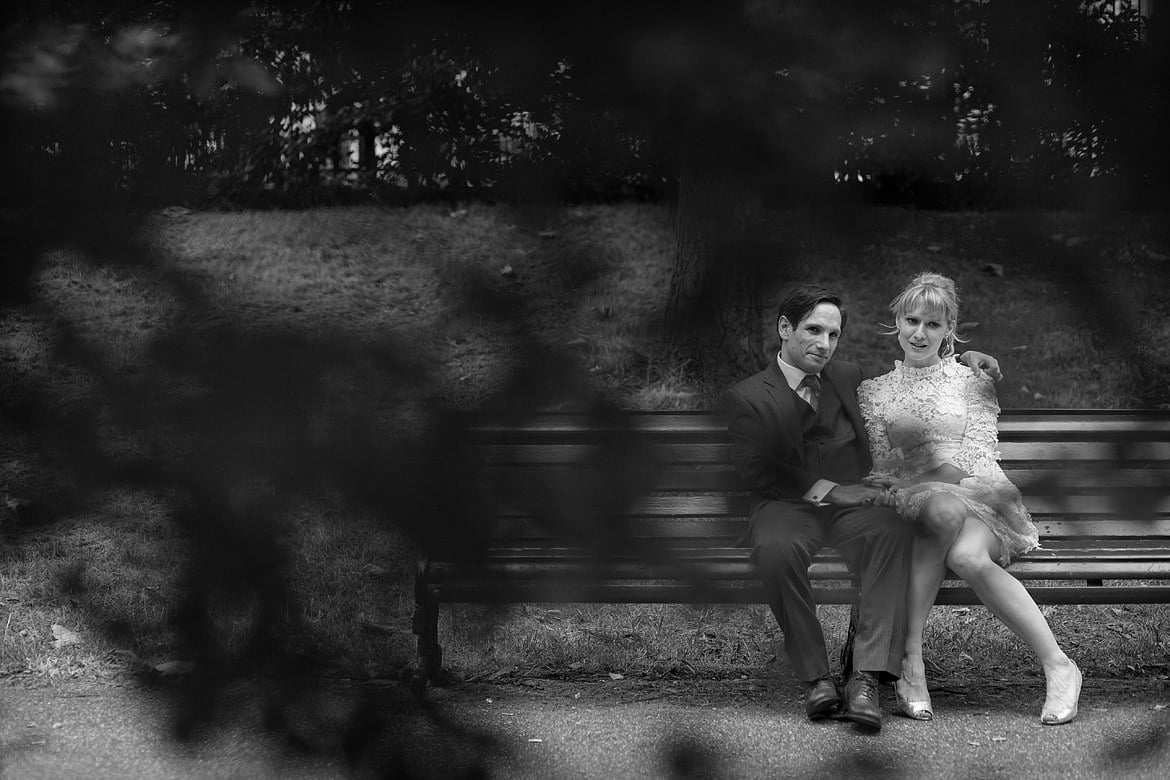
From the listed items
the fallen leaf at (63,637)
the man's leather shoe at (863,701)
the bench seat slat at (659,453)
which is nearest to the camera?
the bench seat slat at (659,453)

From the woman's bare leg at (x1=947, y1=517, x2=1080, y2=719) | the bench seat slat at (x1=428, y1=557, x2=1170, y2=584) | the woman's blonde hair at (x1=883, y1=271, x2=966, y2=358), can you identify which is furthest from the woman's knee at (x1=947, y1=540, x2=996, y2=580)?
the bench seat slat at (x1=428, y1=557, x2=1170, y2=584)

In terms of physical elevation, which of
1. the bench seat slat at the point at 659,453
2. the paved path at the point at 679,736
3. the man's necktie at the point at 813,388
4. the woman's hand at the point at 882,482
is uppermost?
the bench seat slat at the point at 659,453

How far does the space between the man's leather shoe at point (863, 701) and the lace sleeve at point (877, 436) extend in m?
0.49

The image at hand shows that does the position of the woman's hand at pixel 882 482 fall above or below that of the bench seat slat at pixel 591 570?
below

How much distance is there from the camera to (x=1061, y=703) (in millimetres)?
3146

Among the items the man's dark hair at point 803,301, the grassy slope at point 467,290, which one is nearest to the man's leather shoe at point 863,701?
the man's dark hair at point 803,301

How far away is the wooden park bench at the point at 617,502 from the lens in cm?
113

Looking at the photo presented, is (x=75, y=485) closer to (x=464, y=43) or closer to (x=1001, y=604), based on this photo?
(x=464, y=43)

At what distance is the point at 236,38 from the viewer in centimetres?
107

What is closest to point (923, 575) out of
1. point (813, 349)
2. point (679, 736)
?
point (813, 349)

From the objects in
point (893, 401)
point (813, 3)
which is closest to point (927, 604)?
point (893, 401)

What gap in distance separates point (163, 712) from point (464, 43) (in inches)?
31.8

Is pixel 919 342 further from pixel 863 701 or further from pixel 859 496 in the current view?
pixel 863 701

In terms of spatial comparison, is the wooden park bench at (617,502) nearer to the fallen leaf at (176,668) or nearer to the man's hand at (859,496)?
the fallen leaf at (176,668)
